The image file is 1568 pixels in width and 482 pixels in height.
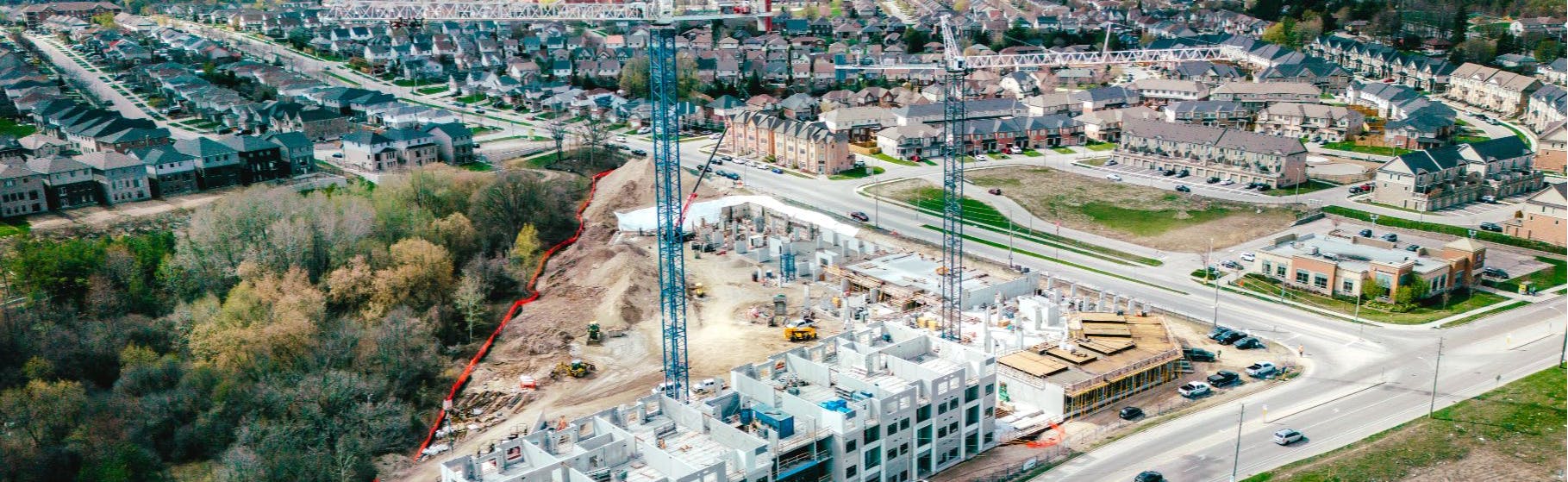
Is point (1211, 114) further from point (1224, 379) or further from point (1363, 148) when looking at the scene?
point (1224, 379)

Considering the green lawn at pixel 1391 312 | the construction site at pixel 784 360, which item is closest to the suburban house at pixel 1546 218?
the green lawn at pixel 1391 312

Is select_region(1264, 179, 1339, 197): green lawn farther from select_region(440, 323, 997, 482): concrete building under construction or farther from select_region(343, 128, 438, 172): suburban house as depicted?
select_region(343, 128, 438, 172): suburban house

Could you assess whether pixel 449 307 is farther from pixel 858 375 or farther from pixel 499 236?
pixel 858 375

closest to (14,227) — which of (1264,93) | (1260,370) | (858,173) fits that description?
(858,173)

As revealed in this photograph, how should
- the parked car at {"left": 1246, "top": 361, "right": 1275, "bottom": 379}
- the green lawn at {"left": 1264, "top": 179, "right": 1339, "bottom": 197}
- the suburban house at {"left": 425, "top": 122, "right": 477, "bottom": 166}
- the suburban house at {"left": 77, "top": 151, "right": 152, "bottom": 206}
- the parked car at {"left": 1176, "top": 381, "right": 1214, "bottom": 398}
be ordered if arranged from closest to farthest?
1. the parked car at {"left": 1176, "top": 381, "right": 1214, "bottom": 398}
2. the parked car at {"left": 1246, "top": 361, "right": 1275, "bottom": 379}
3. the suburban house at {"left": 77, "top": 151, "right": 152, "bottom": 206}
4. the green lawn at {"left": 1264, "top": 179, "right": 1339, "bottom": 197}
5. the suburban house at {"left": 425, "top": 122, "right": 477, "bottom": 166}

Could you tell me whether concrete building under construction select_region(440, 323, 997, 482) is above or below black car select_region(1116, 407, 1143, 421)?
above

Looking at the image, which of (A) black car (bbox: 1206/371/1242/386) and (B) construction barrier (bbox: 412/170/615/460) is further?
(A) black car (bbox: 1206/371/1242/386)

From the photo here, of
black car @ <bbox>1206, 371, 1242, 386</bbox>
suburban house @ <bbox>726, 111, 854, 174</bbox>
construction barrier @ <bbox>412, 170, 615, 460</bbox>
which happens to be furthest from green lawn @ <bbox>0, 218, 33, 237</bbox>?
black car @ <bbox>1206, 371, 1242, 386</bbox>

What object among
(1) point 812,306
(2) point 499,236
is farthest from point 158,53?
(1) point 812,306
